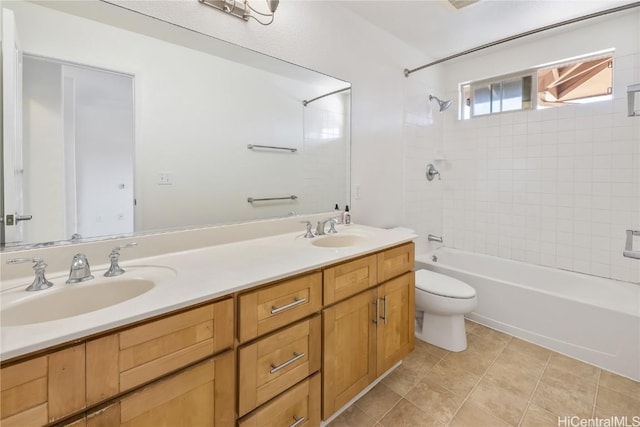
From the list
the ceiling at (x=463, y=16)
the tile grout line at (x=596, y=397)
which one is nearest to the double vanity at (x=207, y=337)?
the tile grout line at (x=596, y=397)

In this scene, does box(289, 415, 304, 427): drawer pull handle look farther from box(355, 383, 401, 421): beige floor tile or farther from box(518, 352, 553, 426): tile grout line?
box(518, 352, 553, 426): tile grout line

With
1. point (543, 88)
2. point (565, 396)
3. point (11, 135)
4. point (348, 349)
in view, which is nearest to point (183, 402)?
point (348, 349)

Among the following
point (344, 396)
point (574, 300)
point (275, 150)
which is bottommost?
point (344, 396)

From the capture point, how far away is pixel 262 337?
100cm

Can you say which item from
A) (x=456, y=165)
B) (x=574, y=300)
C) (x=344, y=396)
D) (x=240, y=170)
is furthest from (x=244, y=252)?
(x=456, y=165)

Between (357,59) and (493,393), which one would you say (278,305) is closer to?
(493,393)

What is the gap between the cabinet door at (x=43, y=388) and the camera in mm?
579

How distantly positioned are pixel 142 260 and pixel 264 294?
59 cm

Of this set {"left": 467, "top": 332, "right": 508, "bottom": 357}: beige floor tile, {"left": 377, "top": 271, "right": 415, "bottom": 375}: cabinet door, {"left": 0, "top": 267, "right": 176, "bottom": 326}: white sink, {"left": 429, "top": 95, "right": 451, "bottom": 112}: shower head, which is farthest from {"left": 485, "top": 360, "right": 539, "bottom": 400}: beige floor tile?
{"left": 429, "top": 95, "right": 451, "bottom": 112}: shower head

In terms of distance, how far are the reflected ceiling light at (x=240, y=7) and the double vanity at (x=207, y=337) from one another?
1186mm

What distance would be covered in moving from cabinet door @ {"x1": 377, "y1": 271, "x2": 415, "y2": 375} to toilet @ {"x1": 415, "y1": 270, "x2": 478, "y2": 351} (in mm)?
355

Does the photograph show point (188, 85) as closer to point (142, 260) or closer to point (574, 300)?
point (142, 260)

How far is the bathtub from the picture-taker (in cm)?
174

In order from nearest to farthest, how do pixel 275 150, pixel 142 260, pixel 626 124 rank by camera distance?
pixel 142 260
pixel 275 150
pixel 626 124
